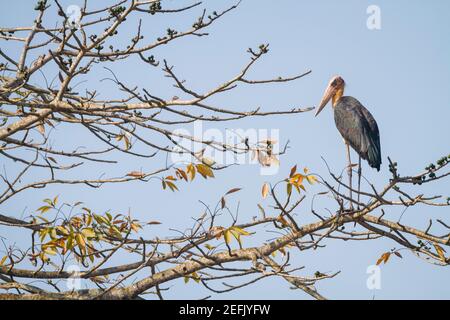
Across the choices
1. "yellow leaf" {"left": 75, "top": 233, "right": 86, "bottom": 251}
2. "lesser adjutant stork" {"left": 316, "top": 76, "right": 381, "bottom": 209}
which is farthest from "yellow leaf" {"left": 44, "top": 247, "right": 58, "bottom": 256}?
"lesser adjutant stork" {"left": 316, "top": 76, "right": 381, "bottom": 209}

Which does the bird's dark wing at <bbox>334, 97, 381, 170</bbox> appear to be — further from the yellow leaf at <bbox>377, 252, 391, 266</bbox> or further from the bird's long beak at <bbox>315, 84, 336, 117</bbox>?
the yellow leaf at <bbox>377, 252, 391, 266</bbox>

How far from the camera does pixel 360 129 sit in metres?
10.1

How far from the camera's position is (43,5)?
536cm

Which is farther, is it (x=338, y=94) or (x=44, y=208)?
(x=338, y=94)

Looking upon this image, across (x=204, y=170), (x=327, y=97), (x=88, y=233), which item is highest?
(x=327, y=97)

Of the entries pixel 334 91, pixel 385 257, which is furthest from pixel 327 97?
pixel 385 257

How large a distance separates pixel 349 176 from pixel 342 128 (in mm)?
818

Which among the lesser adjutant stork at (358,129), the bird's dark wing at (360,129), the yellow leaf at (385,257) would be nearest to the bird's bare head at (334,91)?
the lesser adjutant stork at (358,129)

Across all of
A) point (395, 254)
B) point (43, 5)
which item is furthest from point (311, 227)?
point (43, 5)

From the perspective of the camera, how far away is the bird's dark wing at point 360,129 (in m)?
9.82

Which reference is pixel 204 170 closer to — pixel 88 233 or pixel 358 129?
pixel 88 233

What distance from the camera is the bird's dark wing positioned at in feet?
32.2

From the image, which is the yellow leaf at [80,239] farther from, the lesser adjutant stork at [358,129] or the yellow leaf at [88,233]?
Answer: the lesser adjutant stork at [358,129]

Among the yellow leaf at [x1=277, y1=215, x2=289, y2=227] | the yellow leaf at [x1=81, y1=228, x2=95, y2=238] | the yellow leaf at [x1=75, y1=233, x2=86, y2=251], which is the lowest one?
the yellow leaf at [x1=75, y1=233, x2=86, y2=251]
